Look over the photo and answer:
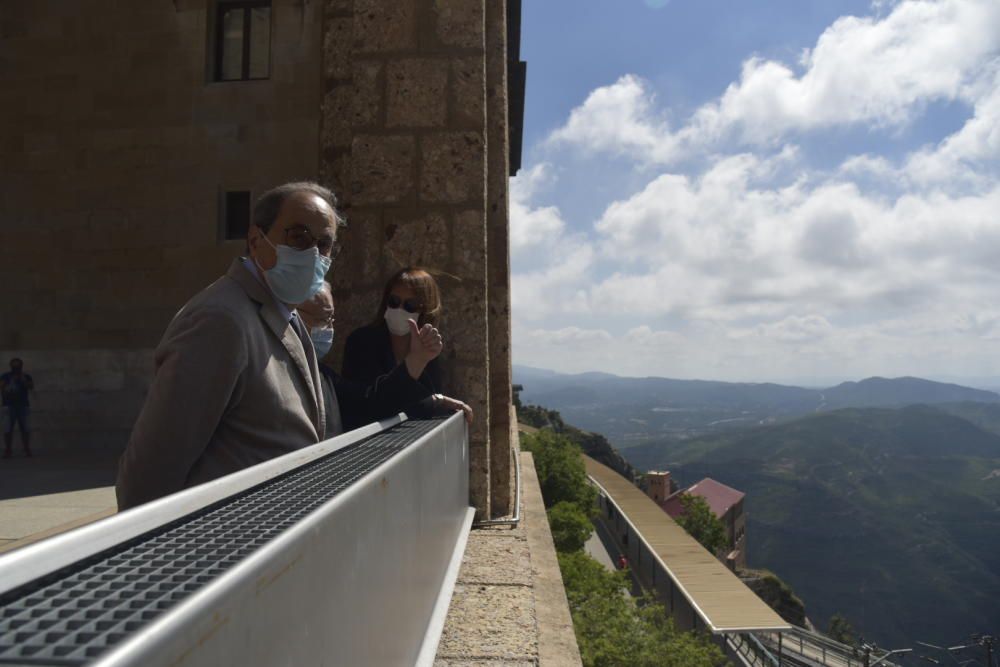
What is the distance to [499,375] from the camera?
4.44 metres

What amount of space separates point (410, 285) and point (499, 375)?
4.84 ft

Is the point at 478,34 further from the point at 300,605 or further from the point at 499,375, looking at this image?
the point at 300,605

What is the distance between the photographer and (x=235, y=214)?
9438 mm

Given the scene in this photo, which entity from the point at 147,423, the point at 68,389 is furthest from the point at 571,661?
the point at 68,389

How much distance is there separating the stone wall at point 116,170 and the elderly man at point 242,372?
25.1 feet

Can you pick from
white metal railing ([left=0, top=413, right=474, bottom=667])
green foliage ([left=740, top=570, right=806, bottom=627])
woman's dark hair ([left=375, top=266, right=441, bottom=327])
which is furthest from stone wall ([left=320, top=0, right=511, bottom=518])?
green foliage ([left=740, top=570, right=806, bottom=627])

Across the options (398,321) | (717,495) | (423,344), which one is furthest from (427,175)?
(717,495)

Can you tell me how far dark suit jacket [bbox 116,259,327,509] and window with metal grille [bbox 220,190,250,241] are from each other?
8178 millimetres

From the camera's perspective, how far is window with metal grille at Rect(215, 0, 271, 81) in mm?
9523

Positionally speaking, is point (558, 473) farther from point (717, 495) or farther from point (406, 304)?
point (717, 495)

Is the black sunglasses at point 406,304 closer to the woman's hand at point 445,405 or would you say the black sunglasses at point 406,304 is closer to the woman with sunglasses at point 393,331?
the woman with sunglasses at point 393,331

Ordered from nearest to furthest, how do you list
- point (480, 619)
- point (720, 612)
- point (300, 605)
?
point (300, 605) → point (480, 619) → point (720, 612)

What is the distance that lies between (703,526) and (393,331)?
53182mm

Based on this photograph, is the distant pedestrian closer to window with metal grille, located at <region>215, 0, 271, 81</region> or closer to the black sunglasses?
window with metal grille, located at <region>215, 0, 271, 81</region>
